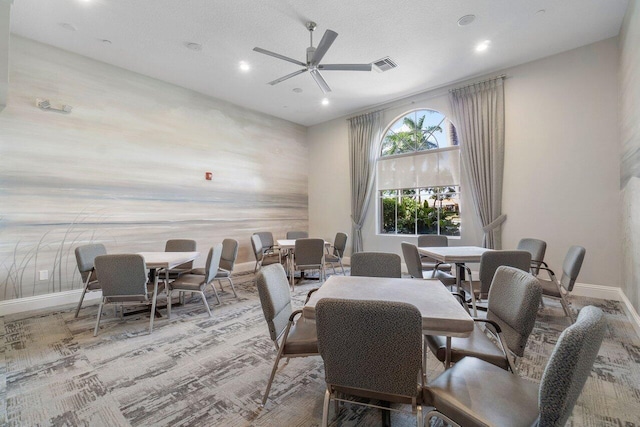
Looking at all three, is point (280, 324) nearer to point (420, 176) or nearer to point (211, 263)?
point (211, 263)

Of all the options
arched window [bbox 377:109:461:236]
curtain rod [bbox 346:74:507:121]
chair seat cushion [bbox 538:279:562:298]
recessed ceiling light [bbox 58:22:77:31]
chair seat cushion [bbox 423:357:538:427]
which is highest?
recessed ceiling light [bbox 58:22:77:31]

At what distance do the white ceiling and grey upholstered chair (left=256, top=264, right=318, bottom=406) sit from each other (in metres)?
3.05

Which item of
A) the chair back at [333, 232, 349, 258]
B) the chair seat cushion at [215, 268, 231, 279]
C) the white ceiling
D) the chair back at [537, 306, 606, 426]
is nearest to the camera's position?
the chair back at [537, 306, 606, 426]

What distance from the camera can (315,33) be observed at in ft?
11.8

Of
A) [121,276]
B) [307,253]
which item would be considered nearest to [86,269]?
[121,276]

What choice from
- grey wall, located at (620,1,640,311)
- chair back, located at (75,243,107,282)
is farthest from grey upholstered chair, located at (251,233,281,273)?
grey wall, located at (620,1,640,311)

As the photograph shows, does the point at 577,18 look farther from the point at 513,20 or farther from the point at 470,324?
the point at 470,324

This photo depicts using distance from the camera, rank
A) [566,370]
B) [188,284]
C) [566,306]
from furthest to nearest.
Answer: [188,284] < [566,306] < [566,370]

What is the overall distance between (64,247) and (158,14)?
11.0ft

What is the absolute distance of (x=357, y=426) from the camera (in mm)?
→ 1646

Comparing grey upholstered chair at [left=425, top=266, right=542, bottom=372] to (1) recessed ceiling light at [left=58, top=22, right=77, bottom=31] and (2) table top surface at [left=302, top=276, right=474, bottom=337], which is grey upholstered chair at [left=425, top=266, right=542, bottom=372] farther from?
(1) recessed ceiling light at [left=58, top=22, right=77, bottom=31]

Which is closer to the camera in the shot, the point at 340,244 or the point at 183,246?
the point at 183,246

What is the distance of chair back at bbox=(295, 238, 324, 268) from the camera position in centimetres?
460

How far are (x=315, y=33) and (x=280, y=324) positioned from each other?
3.54 metres
